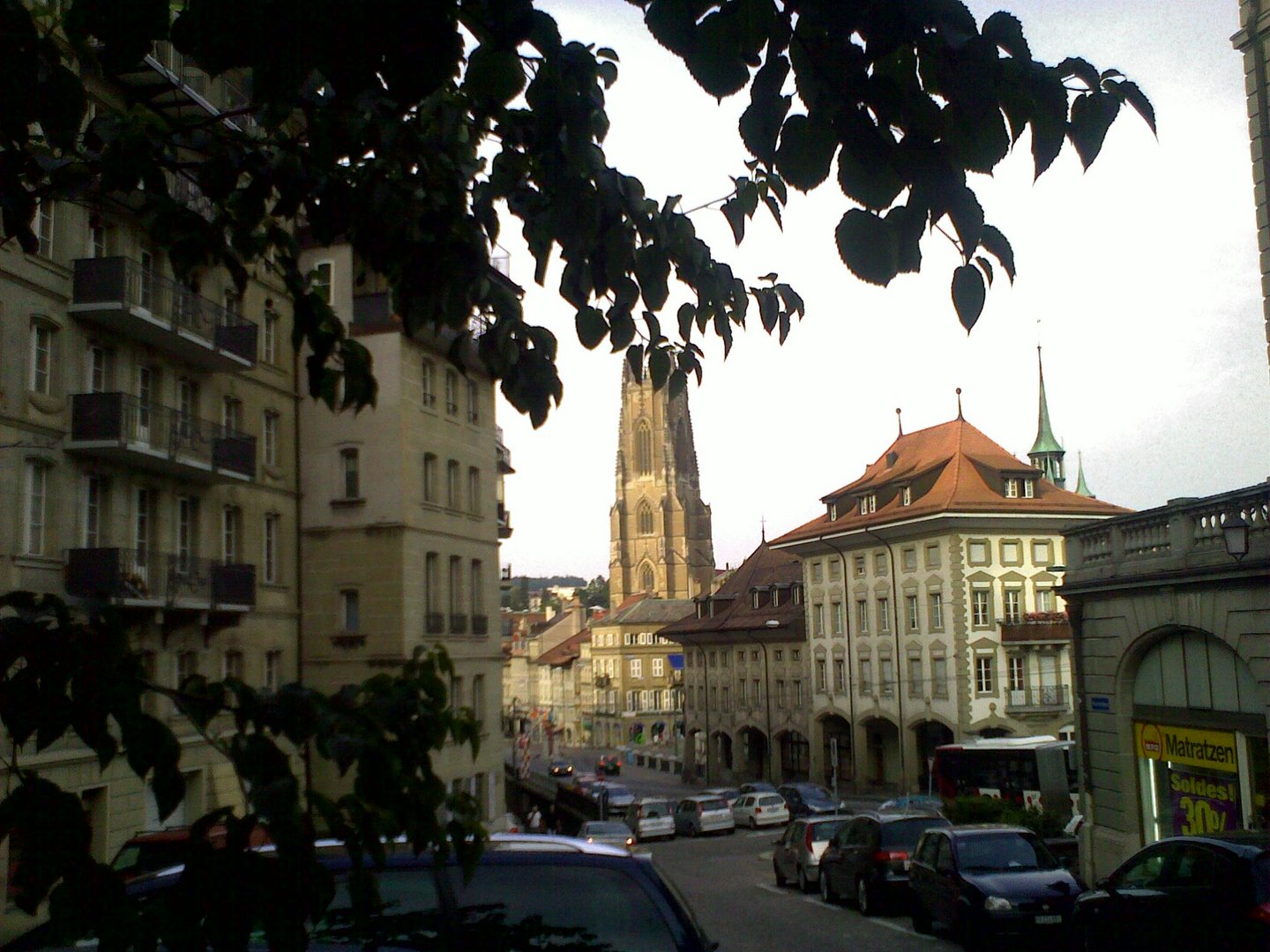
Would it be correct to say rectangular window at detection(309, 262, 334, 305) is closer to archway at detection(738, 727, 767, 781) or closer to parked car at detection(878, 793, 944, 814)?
parked car at detection(878, 793, 944, 814)

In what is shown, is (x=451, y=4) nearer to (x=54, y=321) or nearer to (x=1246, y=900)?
(x=1246, y=900)

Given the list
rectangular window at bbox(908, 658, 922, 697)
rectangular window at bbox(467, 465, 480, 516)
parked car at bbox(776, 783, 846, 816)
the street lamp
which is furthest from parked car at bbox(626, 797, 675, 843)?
the street lamp

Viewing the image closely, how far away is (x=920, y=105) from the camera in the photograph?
3.19 meters

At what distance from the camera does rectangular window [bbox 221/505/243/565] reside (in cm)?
2806

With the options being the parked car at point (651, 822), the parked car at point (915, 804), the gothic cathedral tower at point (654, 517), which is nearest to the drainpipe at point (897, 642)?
the parked car at point (915, 804)

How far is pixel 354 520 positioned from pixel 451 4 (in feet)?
88.5

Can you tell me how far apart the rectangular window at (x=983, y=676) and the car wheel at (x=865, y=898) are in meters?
37.3

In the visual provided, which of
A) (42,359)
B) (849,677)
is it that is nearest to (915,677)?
(849,677)

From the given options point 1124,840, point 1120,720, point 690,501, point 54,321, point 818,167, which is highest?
point 690,501

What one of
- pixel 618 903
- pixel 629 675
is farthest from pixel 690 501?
pixel 618 903

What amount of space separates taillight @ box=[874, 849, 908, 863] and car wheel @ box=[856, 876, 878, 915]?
1.52 ft

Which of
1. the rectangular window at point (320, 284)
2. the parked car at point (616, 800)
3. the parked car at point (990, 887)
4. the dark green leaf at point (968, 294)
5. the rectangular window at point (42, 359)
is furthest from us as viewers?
the parked car at point (616, 800)

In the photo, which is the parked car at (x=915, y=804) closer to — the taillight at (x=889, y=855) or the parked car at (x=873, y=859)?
the parked car at (x=873, y=859)

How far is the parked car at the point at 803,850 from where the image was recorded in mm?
26953
